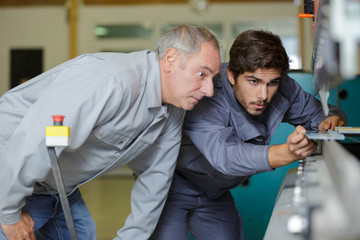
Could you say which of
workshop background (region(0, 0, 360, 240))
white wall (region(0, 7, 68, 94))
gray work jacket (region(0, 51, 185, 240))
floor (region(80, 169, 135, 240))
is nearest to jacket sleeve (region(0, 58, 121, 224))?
gray work jacket (region(0, 51, 185, 240))

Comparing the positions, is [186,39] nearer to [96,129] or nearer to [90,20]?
[96,129]

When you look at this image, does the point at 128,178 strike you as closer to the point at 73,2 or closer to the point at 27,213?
the point at 73,2

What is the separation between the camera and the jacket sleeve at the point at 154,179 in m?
1.77

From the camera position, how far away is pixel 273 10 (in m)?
7.02

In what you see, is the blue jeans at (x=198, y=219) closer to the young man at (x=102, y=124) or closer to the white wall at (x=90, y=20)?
the young man at (x=102, y=124)

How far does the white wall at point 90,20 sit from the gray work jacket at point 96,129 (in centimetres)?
548

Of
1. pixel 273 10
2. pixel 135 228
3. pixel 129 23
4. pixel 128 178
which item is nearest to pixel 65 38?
pixel 129 23

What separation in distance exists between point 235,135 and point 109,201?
11.1 feet

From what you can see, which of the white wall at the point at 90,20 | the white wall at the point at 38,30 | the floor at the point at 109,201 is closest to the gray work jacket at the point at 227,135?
the floor at the point at 109,201

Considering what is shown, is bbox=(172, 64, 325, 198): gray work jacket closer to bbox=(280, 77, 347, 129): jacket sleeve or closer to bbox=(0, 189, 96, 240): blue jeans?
bbox=(280, 77, 347, 129): jacket sleeve

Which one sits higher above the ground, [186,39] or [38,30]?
[38,30]

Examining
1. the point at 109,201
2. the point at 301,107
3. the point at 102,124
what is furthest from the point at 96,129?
the point at 109,201

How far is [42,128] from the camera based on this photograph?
1.33 meters

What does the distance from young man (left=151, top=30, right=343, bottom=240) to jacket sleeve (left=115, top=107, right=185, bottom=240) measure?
0.08 meters
